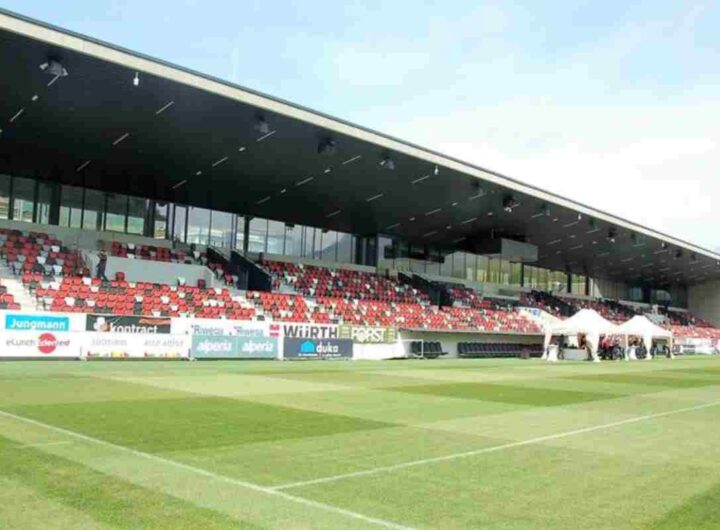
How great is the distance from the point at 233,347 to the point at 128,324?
15.6 ft

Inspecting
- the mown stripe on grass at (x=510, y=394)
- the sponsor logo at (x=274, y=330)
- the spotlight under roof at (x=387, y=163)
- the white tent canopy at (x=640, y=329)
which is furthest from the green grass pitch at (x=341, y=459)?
the white tent canopy at (x=640, y=329)

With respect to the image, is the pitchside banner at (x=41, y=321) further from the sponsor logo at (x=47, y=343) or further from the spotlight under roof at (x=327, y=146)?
the spotlight under roof at (x=327, y=146)

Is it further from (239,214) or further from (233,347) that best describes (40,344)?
(239,214)

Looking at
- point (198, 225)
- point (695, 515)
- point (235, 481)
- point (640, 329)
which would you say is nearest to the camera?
point (695, 515)

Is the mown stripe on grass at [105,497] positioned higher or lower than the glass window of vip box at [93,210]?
lower

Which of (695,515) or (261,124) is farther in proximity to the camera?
(261,124)

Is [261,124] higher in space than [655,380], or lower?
higher

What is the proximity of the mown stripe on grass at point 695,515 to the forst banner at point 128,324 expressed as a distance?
22.3 m

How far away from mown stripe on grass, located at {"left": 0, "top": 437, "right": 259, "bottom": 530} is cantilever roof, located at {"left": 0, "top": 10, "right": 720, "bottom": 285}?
15.4 metres

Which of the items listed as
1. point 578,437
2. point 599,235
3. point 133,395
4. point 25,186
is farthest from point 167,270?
point 599,235

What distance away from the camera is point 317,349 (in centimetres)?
3300

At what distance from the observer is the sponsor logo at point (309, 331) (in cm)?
3158

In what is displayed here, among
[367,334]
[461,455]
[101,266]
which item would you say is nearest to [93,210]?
[101,266]

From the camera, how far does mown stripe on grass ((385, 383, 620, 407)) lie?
16667mm
